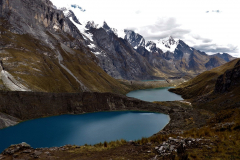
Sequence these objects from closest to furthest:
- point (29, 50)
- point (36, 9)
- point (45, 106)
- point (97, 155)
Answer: point (97, 155) < point (45, 106) < point (29, 50) < point (36, 9)

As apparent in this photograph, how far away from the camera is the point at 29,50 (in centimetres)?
13088

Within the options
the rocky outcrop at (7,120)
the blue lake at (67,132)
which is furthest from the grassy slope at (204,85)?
the rocky outcrop at (7,120)

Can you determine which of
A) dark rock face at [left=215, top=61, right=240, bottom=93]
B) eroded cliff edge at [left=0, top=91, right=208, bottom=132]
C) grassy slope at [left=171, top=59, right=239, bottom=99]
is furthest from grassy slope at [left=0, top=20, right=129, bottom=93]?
dark rock face at [left=215, top=61, right=240, bottom=93]

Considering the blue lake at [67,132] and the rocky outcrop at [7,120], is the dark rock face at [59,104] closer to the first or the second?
the rocky outcrop at [7,120]

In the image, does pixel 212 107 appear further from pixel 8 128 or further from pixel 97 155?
pixel 8 128

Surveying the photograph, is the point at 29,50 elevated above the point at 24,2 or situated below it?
below

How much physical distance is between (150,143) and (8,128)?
58.4 m

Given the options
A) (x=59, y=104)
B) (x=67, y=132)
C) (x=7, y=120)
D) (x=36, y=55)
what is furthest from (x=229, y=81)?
(x=36, y=55)

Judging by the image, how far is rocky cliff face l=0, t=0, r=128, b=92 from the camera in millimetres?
103562

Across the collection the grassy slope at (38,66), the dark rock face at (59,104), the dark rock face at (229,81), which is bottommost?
the dark rock face at (59,104)

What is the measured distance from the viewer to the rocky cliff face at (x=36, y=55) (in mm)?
103562

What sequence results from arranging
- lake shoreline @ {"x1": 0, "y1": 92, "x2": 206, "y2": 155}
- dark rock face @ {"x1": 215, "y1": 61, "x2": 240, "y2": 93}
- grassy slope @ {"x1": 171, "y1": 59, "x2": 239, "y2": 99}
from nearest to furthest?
1. lake shoreline @ {"x1": 0, "y1": 92, "x2": 206, "y2": 155}
2. dark rock face @ {"x1": 215, "y1": 61, "x2": 240, "y2": 93}
3. grassy slope @ {"x1": 171, "y1": 59, "x2": 239, "y2": 99}

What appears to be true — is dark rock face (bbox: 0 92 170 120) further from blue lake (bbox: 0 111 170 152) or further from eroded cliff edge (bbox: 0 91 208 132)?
blue lake (bbox: 0 111 170 152)

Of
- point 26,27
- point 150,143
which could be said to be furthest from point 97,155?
point 26,27
